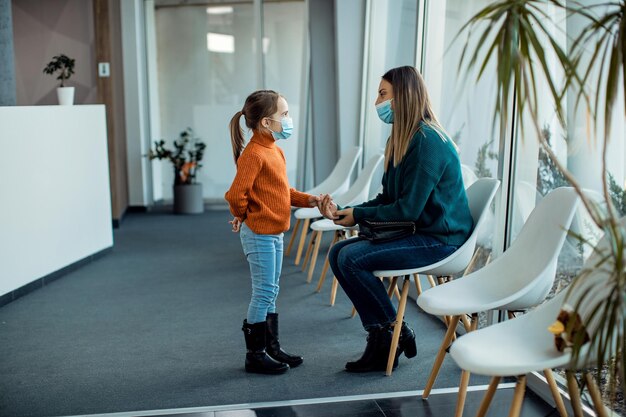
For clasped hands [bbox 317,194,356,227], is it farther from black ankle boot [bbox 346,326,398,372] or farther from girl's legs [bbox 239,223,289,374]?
black ankle boot [bbox 346,326,398,372]

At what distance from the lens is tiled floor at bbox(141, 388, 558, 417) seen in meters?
3.23

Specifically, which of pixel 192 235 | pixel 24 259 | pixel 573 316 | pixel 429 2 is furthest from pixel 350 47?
pixel 573 316

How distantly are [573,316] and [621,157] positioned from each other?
101 cm

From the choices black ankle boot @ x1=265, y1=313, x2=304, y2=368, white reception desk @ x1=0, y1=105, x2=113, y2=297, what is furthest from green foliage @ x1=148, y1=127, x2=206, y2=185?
black ankle boot @ x1=265, y1=313, x2=304, y2=368

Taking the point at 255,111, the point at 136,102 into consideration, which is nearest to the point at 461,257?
the point at 255,111

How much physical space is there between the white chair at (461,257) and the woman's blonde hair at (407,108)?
1.08 feet

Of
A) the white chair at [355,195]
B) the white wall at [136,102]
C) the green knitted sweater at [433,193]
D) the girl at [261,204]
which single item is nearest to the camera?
the green knitted sweater at [433,193]

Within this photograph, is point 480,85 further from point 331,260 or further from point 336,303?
point 336,303

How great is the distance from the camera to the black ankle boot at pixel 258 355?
145 inches

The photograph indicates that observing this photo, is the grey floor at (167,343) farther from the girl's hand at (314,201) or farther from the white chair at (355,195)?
the girl's hand at (314,201)

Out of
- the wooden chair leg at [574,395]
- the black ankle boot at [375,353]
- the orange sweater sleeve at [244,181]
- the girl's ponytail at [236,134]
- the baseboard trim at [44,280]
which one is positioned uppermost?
the girl's ponytail at [236,134]

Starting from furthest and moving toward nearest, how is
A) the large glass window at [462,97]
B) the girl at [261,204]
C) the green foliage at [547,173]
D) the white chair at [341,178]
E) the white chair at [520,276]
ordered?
the white chair at [341,178], the large glass window at [462,97], the girl at [261,204], the green foliage at [547,173], the white chair at [520,276]

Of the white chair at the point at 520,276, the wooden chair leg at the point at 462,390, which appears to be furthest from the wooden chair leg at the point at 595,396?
the wooden chair leg at the point at 462,390

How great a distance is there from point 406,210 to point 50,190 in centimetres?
327
